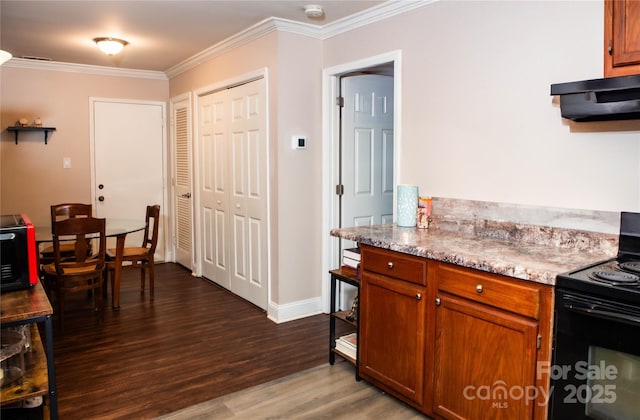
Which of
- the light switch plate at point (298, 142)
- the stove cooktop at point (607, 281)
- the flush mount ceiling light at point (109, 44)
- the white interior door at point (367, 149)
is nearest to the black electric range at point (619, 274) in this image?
the stove cooktop at point (607, 281)

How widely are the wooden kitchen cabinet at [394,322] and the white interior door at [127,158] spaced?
13.3 feet

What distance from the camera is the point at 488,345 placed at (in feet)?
6.42

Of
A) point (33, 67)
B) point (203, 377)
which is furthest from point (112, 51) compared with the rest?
point (203, 377)

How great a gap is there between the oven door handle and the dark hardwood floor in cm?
176

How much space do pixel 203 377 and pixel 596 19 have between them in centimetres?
281

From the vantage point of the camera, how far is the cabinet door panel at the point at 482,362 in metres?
1.83

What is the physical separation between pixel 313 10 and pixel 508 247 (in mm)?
2072

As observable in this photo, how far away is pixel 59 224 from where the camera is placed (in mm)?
3369

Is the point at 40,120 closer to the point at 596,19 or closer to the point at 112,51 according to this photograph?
the point at 112,51

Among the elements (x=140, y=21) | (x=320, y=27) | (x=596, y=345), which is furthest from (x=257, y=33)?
(x=596, y=345)

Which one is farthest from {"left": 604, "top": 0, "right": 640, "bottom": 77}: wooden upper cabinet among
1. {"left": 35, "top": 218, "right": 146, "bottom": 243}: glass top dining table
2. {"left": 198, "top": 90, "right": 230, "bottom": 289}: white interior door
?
{"left": 35, "top": 218, "right": 146, "bottom": 243}: glass top dining table

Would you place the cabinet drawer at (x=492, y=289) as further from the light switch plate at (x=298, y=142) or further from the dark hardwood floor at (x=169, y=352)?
the light switch plate at (x=298, y=142)

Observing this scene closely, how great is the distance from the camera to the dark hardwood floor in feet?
8.43

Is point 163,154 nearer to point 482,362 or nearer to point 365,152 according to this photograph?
point 365,152
